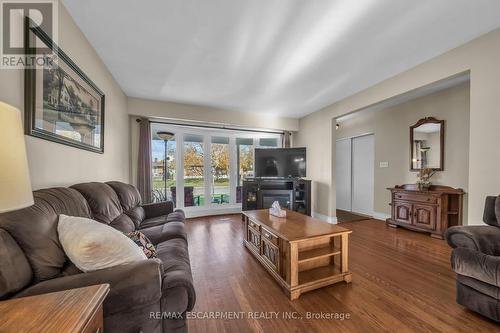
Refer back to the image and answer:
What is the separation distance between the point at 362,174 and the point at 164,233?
4695 mm

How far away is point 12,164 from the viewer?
558 millimetres

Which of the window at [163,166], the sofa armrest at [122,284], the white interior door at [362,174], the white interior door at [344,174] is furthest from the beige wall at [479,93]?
the window at [163,166]

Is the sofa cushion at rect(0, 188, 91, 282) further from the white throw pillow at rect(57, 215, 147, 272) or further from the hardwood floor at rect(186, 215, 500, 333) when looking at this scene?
the hardwood floor at rect(186, 215, 500, 333)

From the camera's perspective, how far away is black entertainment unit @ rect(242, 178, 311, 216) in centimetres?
427

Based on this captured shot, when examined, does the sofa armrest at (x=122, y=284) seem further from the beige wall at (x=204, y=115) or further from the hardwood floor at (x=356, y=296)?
the beige wall at (x=204, y=115)

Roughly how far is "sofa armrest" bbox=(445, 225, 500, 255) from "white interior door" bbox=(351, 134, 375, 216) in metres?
3.15

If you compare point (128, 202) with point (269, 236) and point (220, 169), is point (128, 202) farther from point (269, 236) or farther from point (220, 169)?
point (220, 169)

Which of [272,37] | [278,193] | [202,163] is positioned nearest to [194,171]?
[202,163]

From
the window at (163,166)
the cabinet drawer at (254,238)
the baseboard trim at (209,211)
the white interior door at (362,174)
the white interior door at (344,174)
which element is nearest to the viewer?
the cabinet drawer at (254,238)

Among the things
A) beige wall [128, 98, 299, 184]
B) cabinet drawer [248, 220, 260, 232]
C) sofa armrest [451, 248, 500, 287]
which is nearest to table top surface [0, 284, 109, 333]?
cabinet drawer [248, 220, 260, 232]

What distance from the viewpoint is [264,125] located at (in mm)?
4637

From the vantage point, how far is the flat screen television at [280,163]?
14.4 feet

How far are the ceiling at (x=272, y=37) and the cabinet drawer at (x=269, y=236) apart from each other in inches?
78.6

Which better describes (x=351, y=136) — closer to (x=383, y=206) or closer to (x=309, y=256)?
(x=383, y=206)
